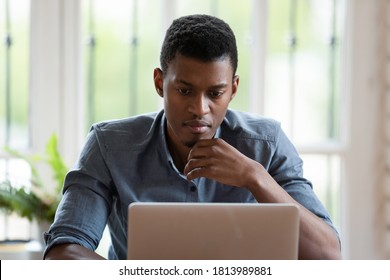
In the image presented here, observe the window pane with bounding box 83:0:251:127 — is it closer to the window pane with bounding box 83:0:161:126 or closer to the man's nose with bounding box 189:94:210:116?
the window pane with bounding box 83:0:161:126

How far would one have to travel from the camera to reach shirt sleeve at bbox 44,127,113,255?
6.18 ft

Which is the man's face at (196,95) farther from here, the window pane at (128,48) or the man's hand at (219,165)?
the window pane at (128,48)

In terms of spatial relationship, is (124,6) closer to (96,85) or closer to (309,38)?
(96,85)

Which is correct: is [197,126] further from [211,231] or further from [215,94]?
[211,231]

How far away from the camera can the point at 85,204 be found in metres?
1.94

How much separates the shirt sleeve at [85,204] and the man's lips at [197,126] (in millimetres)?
289

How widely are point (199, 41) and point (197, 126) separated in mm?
216

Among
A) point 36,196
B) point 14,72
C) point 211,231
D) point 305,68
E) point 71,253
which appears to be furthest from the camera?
point 305,68

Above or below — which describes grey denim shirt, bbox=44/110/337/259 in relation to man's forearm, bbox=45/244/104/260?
above

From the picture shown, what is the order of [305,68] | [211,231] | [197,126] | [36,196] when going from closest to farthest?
[211,231]
[197,126]
[36,196]
[305,68]

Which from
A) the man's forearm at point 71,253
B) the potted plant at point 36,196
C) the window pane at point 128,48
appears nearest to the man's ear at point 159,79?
the man's forearm at point 71,253

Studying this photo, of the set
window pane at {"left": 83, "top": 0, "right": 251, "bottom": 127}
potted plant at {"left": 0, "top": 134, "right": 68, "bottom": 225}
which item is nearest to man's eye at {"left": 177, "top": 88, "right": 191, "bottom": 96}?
potted plant at {"left": 0, "top": 134, "right": 68, "bottom": 225}

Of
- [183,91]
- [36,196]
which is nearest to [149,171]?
[183,91]

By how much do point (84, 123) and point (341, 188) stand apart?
1472 millimetres
